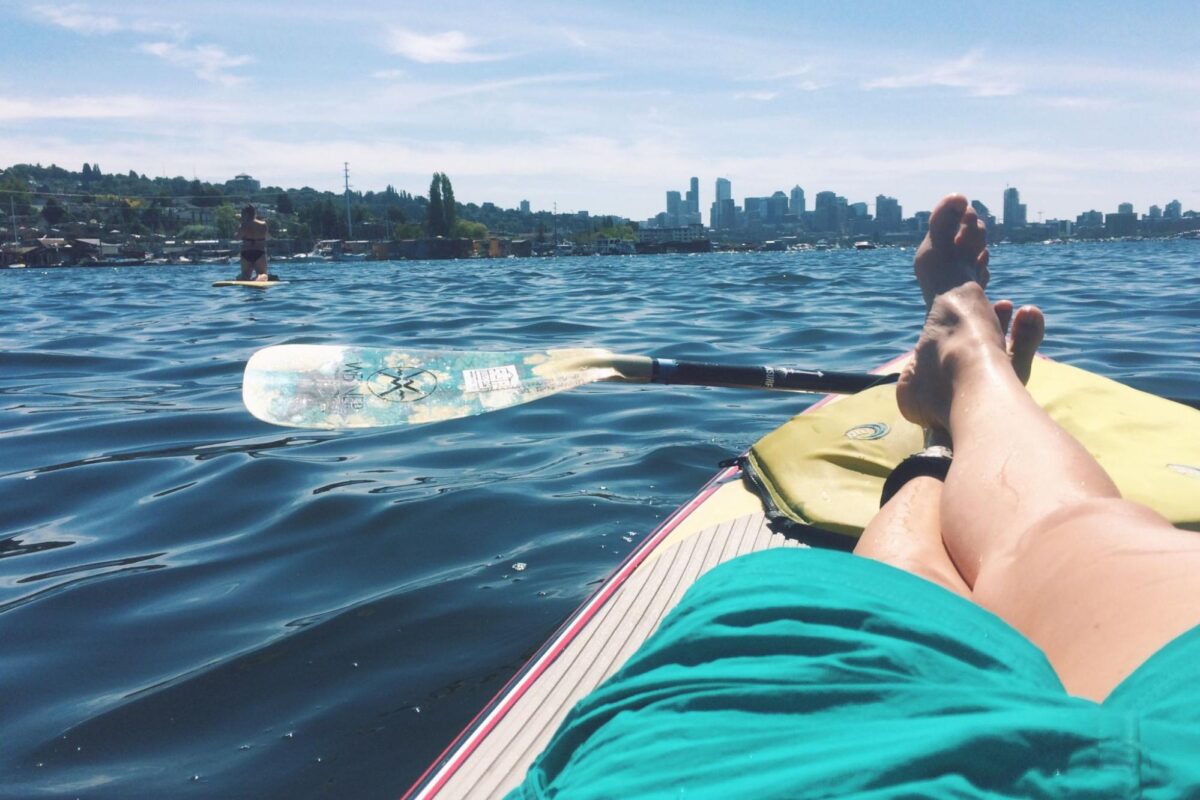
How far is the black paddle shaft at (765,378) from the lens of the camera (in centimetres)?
307

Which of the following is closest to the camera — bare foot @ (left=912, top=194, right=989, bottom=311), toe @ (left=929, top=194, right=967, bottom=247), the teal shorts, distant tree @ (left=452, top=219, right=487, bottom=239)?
the teal shorts

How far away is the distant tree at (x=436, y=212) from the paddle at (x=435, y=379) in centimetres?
7630

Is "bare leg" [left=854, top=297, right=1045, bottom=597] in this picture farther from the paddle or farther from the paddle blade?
the paddle blade

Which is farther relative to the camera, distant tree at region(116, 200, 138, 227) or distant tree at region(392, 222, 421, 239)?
distant tree at region(392, 222, 421, 239)

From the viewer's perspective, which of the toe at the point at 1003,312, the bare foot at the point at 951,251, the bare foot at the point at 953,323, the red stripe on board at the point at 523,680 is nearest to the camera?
the red stripe on board at the point at 523,680

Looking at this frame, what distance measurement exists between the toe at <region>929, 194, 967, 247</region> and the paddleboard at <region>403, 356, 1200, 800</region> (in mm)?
562

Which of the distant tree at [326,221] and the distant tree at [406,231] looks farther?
the distant tree at [406,231]

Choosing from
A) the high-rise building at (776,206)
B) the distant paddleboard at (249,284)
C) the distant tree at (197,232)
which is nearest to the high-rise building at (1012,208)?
the high-rise building at (776,206)

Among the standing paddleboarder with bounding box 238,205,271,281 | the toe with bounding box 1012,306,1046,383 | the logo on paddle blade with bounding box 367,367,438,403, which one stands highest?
the standing paddleboarder with bounding box 238,205,271,281

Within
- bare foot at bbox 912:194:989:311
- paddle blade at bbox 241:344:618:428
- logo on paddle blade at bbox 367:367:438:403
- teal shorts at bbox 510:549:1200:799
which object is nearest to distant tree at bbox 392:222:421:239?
paddle blade at bbox 241:344:618:428

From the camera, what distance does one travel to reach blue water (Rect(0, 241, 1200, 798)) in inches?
65.4

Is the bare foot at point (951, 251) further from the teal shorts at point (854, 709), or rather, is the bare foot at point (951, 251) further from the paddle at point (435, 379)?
the teal shorts at point (854, 709)

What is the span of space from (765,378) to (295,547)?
167 centimetres

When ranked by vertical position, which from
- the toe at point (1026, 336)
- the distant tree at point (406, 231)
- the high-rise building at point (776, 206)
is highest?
the high-rise building at point (776, 206)
